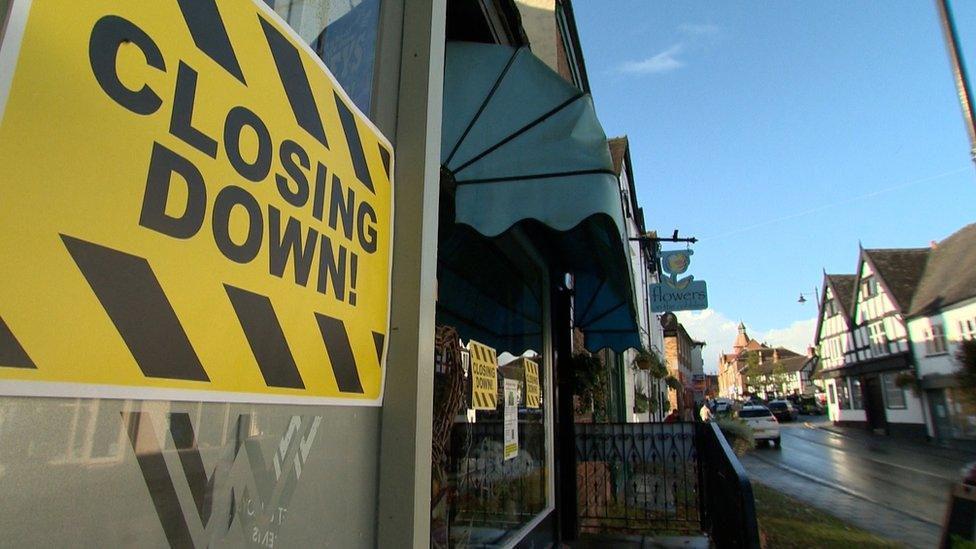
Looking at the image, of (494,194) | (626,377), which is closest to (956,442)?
(626,377)

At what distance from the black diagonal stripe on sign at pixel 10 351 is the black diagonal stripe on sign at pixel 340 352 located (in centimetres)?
69

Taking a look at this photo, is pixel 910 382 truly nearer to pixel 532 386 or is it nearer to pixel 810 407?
pixel 532 386

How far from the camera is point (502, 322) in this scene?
4953 mm

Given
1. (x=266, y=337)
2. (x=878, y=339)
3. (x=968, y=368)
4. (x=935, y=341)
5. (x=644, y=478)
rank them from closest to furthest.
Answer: (x=266, y=337) < (x=644, y=478) < (x=968, y=368) < (x=935, y=341) < (x=878, y=339)

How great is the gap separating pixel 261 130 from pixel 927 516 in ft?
39.9

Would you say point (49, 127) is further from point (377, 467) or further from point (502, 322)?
point (502, 322)

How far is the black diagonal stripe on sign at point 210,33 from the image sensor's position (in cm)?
112

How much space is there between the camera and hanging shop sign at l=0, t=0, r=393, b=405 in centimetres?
80

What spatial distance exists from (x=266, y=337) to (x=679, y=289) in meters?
12.5

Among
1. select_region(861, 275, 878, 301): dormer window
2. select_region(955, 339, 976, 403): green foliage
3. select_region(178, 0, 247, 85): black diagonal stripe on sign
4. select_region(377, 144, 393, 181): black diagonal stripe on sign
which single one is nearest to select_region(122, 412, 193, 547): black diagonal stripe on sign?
select_region(178, 0, 247, 85): black diagonal stripe on sign

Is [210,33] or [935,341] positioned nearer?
[210,33]

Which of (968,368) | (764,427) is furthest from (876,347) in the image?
(968,368)

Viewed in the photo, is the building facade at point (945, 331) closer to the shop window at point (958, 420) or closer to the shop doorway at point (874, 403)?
the shop window at point (958, 420)

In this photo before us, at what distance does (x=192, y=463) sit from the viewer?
1082 mm
